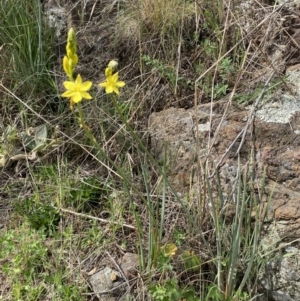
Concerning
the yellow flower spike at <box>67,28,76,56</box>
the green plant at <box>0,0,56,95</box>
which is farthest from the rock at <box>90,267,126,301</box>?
the green plant at <box>0,0,56,95</box>

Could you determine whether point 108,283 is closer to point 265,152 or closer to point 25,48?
point 265,152

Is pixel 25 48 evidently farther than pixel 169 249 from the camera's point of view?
Yes

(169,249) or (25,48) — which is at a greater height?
(25,48)

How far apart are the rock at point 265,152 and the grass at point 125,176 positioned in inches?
2.0

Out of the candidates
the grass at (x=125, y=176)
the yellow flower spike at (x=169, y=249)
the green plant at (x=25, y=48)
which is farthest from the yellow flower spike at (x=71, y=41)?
the green plant at (x=25, y=48)

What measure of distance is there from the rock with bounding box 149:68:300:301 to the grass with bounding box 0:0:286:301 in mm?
52

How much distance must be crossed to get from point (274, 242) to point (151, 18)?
1.26 meters

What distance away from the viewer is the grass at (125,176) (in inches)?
74.0

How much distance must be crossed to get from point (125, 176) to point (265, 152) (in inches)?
20.2

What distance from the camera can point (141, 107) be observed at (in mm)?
2514

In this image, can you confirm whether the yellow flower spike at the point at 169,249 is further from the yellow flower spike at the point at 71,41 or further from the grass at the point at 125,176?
the yellow flower spike at the point at 71,41

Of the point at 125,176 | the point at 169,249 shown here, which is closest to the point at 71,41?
the point at 125,176

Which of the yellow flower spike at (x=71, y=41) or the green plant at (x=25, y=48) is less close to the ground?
the yellow flower spike at (x=71, y=41)

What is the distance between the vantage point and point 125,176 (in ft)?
6.48
